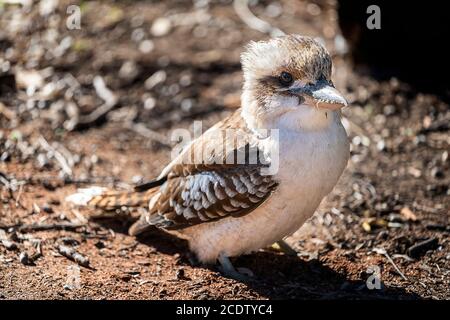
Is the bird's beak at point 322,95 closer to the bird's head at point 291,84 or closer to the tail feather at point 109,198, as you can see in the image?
the bird's head at point 291,84

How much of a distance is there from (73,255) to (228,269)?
121cm

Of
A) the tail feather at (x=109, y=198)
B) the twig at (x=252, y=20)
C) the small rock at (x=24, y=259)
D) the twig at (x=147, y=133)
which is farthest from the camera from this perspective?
the twig at (x=252, y=20)

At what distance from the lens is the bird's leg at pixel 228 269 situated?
234 inches

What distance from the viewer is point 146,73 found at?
9.35 m

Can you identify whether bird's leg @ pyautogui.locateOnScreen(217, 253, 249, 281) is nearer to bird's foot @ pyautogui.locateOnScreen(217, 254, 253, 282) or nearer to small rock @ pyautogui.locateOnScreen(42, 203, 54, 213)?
bird's foot @ pyautogui.locateOnScreen(217, 254, 253, 282)

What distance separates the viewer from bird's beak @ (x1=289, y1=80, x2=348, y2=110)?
5340mm

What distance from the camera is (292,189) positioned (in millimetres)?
5559

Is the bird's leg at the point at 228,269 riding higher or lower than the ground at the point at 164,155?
lower

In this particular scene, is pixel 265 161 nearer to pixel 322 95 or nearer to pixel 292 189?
pixel 292 189

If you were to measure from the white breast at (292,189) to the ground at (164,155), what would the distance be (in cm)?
34

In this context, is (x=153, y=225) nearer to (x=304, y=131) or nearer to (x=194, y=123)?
(x=304, y=131)

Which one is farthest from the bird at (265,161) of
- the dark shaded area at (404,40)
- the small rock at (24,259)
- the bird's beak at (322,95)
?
the dark shaded area at (404,40)

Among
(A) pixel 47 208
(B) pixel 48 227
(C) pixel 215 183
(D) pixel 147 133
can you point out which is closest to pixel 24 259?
(B) pixel 48 227
